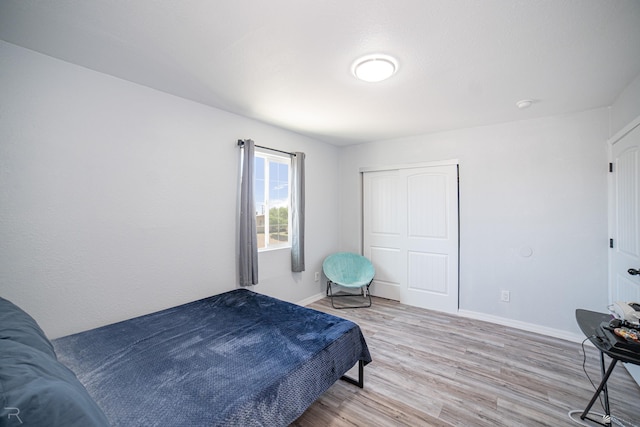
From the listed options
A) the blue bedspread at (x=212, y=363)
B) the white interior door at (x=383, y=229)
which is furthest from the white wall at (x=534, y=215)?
the blue bedspread at (x=212, y=363)

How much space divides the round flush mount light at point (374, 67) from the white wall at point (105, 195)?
63.5 inches

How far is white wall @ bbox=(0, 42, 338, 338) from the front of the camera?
176 centimetres

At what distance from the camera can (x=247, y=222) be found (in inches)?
116

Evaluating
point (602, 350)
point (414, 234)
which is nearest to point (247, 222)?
point (414, 234)

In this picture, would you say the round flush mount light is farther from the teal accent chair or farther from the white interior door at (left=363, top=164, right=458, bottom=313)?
the teal accent chair

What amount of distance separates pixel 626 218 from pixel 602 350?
159 cm

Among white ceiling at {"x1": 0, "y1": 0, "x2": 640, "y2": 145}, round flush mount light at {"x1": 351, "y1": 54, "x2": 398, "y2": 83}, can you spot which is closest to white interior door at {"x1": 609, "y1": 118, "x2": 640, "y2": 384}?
white ceiling at {"x1": 0, "y1": 0, "x2": 640, "y2": 145}

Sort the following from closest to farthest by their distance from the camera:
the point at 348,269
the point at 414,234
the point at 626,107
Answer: the point at 626,107, the point at 414,234, the point at 348,269

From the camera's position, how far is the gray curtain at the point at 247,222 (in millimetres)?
2928

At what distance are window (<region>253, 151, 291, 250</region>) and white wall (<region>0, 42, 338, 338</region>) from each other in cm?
43

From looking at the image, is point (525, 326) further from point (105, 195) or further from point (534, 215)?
point (105, 195)

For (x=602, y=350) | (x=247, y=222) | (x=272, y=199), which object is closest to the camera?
(x=602, y=350)

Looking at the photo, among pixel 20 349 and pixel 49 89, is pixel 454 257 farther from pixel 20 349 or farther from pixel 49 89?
pixel 49 89

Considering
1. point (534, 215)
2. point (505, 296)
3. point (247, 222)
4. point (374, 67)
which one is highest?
point (374, 67)
